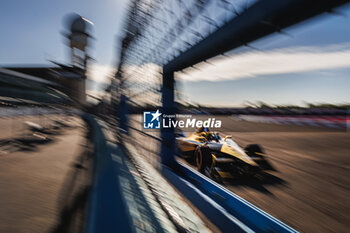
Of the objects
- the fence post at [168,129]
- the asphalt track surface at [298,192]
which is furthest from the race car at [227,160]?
the fence post at [168,129]

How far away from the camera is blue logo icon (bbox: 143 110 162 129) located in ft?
6.28

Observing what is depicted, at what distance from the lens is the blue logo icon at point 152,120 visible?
1.91m

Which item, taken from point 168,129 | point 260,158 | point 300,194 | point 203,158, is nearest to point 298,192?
point 300,194

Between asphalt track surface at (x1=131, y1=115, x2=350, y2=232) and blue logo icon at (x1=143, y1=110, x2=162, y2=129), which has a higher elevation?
blue logo icon at (x1=143, y1=110, x2=162, y2=129)

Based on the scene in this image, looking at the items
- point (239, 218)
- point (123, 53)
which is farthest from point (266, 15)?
point (123, 53)

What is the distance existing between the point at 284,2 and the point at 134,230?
2.91 feet

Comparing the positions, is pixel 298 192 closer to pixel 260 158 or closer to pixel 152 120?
pixel 260 158

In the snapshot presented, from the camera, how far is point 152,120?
2.02 m

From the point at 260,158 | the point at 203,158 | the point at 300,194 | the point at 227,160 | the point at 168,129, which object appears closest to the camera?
the point at 168,129

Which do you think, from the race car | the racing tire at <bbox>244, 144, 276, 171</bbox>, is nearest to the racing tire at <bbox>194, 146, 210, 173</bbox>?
the race car

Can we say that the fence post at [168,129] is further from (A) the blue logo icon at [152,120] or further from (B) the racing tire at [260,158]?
(B) the racing tire at [260,158]

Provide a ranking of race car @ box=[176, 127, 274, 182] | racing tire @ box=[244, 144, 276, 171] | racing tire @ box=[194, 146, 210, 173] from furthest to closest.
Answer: racing tire @ box=[244, 144, 276, 171] < racing tire @ box=[194, 146, 210, 173] < race car @ box=[176, 127, 274, 182]

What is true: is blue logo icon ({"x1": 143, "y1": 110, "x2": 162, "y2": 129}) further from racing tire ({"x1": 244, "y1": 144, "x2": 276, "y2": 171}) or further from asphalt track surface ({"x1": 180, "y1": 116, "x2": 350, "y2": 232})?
racing tire ({"x1": 244, "y1": 144, "x2": 276, "y2": 171})

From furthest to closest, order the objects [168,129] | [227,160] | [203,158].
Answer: [203,158] → [227,160] → [168,129]
